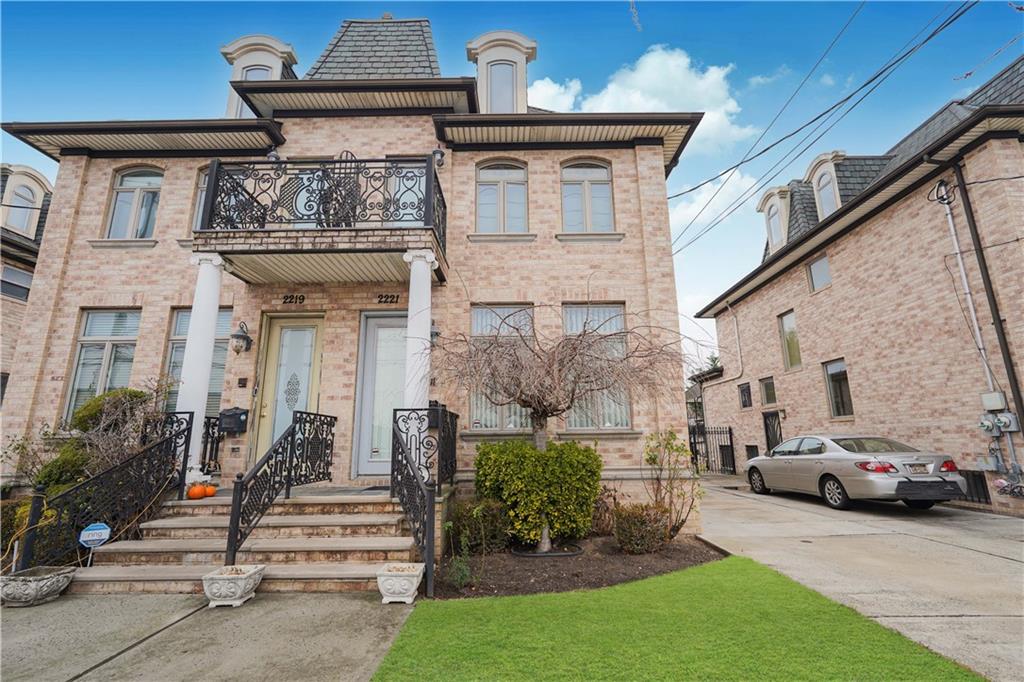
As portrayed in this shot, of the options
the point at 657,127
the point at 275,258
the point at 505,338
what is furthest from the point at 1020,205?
the point at 275,258

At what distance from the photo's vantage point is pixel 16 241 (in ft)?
32.3

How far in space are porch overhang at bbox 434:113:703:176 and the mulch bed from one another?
6928 mm

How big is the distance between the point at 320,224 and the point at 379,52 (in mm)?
5206

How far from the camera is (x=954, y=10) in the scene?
17.5 feet

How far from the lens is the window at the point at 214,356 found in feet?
24.3

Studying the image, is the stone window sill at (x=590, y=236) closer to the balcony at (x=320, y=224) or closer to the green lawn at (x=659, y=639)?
the balcony at (x=320, y=224)

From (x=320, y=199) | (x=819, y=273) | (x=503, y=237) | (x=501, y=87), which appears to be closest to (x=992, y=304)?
(x=819, y=273)

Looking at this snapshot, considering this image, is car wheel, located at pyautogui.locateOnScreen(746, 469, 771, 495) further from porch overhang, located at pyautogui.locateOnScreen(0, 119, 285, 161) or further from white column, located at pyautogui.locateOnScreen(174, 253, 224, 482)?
porch overhang, located at pyautogui.locateOnScreen(0, 119, 285, 161)

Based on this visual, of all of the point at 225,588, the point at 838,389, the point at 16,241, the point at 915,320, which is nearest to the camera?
the point at 225,588

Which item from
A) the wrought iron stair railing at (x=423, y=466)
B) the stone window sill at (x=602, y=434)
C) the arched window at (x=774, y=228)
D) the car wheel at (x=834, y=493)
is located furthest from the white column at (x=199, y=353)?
the arched window at (x=774, y=228)

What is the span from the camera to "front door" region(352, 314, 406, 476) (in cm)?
713

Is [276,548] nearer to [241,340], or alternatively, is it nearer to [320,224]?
[241,340]

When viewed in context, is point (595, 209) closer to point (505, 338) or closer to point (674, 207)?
point (674, 207)

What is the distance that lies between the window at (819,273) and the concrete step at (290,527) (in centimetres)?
1270
